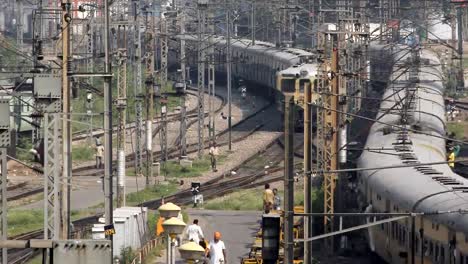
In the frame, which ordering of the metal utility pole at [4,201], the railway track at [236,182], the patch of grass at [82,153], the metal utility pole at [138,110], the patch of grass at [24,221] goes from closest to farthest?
the metal utility pole at [4,201]
the railway track at [236,182]
the patch of grass at [24,221]
the metal utility pole at [138,110]
the patch of grass at [82,153]

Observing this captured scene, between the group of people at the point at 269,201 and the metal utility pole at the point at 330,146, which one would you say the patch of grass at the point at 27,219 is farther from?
the metal utility pole at the point at 330,146

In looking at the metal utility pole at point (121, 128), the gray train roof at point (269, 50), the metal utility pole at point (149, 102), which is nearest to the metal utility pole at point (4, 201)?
the metal utility pole at point (121, 128)

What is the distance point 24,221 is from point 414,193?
553 inches

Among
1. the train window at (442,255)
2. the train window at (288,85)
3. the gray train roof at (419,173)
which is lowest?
the train window at (442,255)

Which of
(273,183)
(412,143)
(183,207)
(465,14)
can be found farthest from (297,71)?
(465,14)

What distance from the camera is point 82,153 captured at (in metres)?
53.1

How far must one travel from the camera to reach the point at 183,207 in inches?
1534

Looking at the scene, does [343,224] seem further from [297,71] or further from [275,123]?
[275,123]

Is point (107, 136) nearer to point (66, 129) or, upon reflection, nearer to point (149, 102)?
point (66, 129)

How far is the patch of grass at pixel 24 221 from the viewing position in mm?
35134

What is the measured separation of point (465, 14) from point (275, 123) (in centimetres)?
3514

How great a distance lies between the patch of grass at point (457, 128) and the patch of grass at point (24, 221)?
22.2m

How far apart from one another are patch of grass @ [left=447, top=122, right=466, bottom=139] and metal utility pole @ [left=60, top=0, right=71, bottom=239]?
33913 mm

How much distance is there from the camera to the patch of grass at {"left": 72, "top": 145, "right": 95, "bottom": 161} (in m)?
52.4
